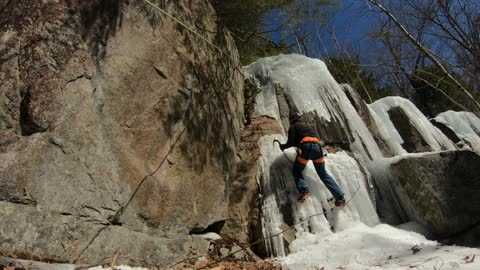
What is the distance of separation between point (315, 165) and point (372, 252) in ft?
6.23

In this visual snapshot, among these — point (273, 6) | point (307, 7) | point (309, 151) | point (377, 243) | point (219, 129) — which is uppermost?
point (307, 7)

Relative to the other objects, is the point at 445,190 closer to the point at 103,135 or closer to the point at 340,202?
the point at 340,202

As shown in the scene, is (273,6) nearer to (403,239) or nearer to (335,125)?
(335,125)

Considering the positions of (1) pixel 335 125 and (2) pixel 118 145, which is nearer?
(2) pixel 118 145

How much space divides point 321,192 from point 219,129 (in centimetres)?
206

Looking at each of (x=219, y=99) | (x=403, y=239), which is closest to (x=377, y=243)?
(x=403, y=239)

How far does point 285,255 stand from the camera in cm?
544

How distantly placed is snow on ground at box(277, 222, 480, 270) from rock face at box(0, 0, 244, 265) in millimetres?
1404

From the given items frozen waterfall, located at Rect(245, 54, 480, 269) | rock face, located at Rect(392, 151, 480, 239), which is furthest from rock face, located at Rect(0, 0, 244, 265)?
rock face, located at Rect(392, 151, 480, 239)

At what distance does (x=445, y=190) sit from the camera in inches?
234

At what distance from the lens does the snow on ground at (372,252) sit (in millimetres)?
3682

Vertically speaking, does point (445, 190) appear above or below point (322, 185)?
below

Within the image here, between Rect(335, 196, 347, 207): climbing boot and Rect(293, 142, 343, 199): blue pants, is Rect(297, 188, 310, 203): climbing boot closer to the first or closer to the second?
Rect(293, 142, 343, 199): blue pants

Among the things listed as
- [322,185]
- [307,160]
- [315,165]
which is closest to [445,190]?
[322,185]
